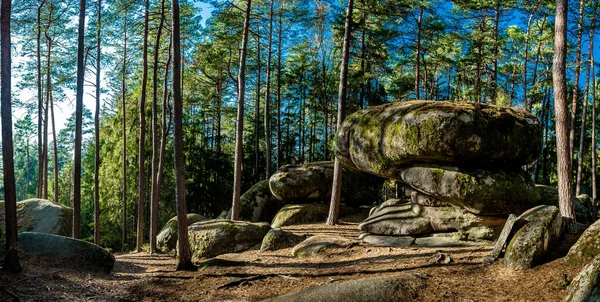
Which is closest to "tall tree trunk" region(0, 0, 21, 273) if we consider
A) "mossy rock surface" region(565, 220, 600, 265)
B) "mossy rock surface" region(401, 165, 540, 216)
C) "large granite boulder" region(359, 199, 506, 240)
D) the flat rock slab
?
the flat rock slab

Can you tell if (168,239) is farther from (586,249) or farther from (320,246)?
(586,249)

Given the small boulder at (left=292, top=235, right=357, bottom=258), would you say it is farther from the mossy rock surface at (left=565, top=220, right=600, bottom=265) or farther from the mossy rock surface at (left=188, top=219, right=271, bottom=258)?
the mossy rock surface at (left=565, top=220, right=600, bottom=265)

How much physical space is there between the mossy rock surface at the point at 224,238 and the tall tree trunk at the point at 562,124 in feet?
26.1

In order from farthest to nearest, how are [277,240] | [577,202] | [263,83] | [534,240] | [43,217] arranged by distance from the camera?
[263,83] < [577,202] < [43,217] < [277,240] < [534,240]

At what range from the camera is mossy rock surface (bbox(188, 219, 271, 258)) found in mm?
11422

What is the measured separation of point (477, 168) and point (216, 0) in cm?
1083

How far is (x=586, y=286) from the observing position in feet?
14.8

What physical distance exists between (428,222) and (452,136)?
8.00ft

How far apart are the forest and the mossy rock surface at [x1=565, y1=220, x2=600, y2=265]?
1090mm

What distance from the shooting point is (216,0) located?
556 inches

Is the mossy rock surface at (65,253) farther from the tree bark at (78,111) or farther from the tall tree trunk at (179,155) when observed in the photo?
the tree bark at (78,111)

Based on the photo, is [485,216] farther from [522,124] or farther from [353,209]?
[353,209]

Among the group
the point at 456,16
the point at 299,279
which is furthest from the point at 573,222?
the point at 456,16

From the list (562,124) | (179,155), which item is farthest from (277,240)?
(562,124)
